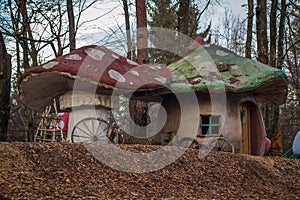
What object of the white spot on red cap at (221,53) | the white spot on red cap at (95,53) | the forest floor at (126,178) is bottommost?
the forest floor at (126,178)

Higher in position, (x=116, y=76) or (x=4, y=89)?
(x=116, y=76)

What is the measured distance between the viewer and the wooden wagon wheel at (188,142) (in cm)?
941

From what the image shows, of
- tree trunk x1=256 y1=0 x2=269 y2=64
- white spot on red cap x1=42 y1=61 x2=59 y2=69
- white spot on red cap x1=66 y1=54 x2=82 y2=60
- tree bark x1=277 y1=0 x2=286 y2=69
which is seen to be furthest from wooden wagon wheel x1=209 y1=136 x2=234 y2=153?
tree bark x1=277 y1=0 x2=286 y2=69

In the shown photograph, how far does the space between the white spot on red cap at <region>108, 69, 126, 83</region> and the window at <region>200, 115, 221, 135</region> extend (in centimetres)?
254

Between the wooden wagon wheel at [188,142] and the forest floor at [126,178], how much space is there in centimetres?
171

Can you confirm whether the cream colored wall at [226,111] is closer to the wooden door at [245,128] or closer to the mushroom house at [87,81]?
the wooden door at [245,128]

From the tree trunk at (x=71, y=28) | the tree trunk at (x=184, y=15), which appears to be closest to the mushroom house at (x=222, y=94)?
the tree trunk at (x=184, y=15)

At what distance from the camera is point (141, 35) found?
11.0m

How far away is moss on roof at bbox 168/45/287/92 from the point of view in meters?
9.48

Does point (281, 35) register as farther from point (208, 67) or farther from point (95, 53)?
point (95, 53)

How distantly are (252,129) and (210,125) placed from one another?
1655 mm

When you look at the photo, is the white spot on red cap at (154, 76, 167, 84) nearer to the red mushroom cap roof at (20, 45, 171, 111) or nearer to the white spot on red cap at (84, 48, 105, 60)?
the red mushroom cap roof at (20, 45, 171, 111)

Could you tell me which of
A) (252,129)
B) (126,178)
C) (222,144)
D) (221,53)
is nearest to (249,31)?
(221,53)

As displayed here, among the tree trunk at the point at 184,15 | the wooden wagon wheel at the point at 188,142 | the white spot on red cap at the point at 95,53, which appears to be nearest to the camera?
the white spot on red cap at the point at 95,53
